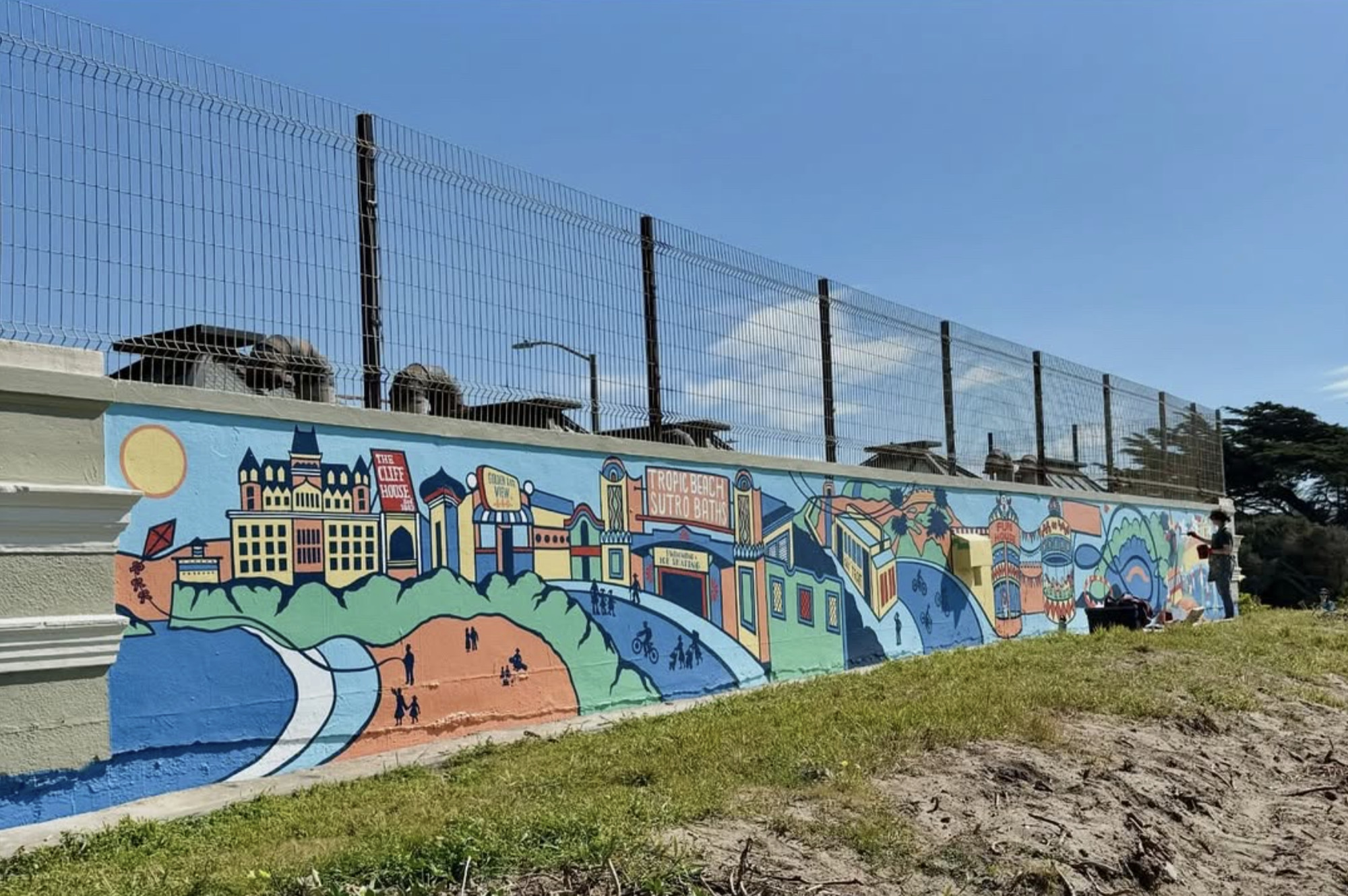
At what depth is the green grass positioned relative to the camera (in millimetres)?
4055

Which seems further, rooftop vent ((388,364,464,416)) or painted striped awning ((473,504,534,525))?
painted striped awning ((473,504,534,525))

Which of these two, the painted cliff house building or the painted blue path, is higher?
the painted cliff house building

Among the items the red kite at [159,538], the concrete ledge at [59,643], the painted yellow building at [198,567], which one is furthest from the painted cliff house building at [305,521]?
the concrete ledge at [59,643]

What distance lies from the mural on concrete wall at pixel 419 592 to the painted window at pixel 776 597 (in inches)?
1.0

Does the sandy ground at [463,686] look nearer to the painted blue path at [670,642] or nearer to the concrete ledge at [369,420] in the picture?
the painted blue path at [670,642]

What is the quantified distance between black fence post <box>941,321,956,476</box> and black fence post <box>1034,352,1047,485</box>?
277cm

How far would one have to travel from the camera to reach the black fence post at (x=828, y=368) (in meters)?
12.0

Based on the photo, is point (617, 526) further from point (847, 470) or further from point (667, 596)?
point (847, 470)

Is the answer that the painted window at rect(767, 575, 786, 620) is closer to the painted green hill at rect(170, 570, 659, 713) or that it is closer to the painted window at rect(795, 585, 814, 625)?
the painted window at rect(795, 585, 814, 625)

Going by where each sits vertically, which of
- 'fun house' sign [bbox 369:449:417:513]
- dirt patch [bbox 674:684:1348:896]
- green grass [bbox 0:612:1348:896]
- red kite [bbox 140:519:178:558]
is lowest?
dirt patch [bbox 674:684:1348:896]

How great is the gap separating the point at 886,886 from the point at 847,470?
7.85 meters

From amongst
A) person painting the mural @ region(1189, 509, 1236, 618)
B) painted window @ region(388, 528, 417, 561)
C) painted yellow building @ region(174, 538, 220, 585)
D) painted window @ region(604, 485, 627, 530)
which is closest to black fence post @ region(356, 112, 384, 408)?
painted window @ region(388, 528, 417, 561)

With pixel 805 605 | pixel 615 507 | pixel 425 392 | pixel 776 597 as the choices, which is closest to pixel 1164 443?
pixel 805 605

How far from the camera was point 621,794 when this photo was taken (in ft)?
16.3
